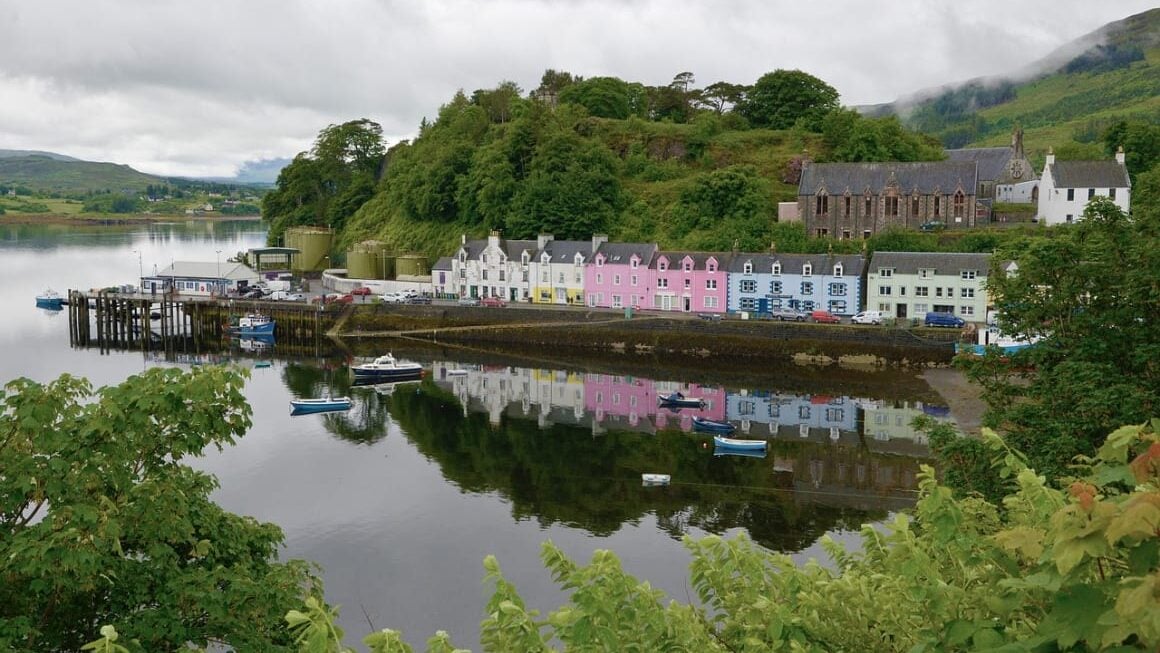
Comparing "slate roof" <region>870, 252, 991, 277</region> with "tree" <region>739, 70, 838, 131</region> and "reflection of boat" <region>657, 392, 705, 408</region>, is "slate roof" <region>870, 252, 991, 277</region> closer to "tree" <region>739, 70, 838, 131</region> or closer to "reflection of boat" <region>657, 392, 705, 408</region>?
"reflection of boat" <region>657, 392, 705, 408</region>

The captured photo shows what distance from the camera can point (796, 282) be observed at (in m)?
57.6

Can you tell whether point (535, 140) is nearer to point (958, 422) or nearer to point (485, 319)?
point (485, 319)

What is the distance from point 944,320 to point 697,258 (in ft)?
52.5

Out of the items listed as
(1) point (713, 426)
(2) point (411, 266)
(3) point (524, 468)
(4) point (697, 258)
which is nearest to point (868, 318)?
(4) point (697, 258)

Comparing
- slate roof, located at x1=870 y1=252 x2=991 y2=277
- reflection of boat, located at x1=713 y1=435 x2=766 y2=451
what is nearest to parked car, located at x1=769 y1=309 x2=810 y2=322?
slate roof, located at x1=870 y1=252 x2=991 y2=277

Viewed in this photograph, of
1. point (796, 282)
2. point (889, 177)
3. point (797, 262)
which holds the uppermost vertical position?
point (889, 177)

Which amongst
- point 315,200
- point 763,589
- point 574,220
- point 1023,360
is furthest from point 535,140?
point 763,589

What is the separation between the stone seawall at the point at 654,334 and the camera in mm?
50250

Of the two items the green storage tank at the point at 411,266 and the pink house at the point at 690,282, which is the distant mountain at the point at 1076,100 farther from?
the green storage tank at the point at 411,266

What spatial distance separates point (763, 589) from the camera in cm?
884

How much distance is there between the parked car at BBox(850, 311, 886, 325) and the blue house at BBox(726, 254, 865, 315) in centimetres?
265

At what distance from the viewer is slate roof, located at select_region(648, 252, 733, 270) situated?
59.4 m

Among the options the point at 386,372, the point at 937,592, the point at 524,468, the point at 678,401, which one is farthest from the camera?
the point at 386,372

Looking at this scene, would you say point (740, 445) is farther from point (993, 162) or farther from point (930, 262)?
point (993, 162)
